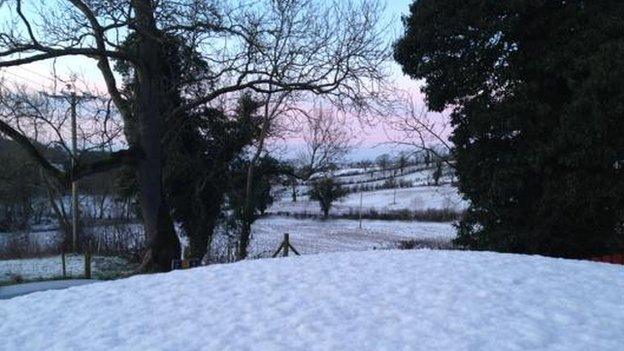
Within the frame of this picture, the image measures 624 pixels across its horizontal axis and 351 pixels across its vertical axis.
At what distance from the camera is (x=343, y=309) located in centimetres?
660

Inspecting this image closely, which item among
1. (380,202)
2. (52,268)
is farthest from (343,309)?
(380,202)

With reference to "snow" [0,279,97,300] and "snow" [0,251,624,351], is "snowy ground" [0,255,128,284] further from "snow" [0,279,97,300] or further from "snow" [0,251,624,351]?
"snow" [0,251,624,351]

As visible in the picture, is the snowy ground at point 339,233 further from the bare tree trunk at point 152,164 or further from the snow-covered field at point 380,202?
the bare tree trunk at point 152,164

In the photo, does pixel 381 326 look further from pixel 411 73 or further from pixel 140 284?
pixel 411 73

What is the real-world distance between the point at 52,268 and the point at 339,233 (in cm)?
2980

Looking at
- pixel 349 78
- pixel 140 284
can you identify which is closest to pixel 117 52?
pixel 349 78

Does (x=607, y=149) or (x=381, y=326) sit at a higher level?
(x=607, y=149)

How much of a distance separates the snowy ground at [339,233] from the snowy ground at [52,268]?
1115 centimetres

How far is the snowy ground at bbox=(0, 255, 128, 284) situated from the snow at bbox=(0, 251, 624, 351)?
1187 cm

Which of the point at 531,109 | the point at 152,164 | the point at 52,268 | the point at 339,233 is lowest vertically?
the point at 339,233

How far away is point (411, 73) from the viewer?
52.3 ft

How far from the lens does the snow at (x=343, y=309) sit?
18.2 ft

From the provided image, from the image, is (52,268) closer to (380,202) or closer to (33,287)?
(33,287)

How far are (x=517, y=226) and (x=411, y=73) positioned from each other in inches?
192
